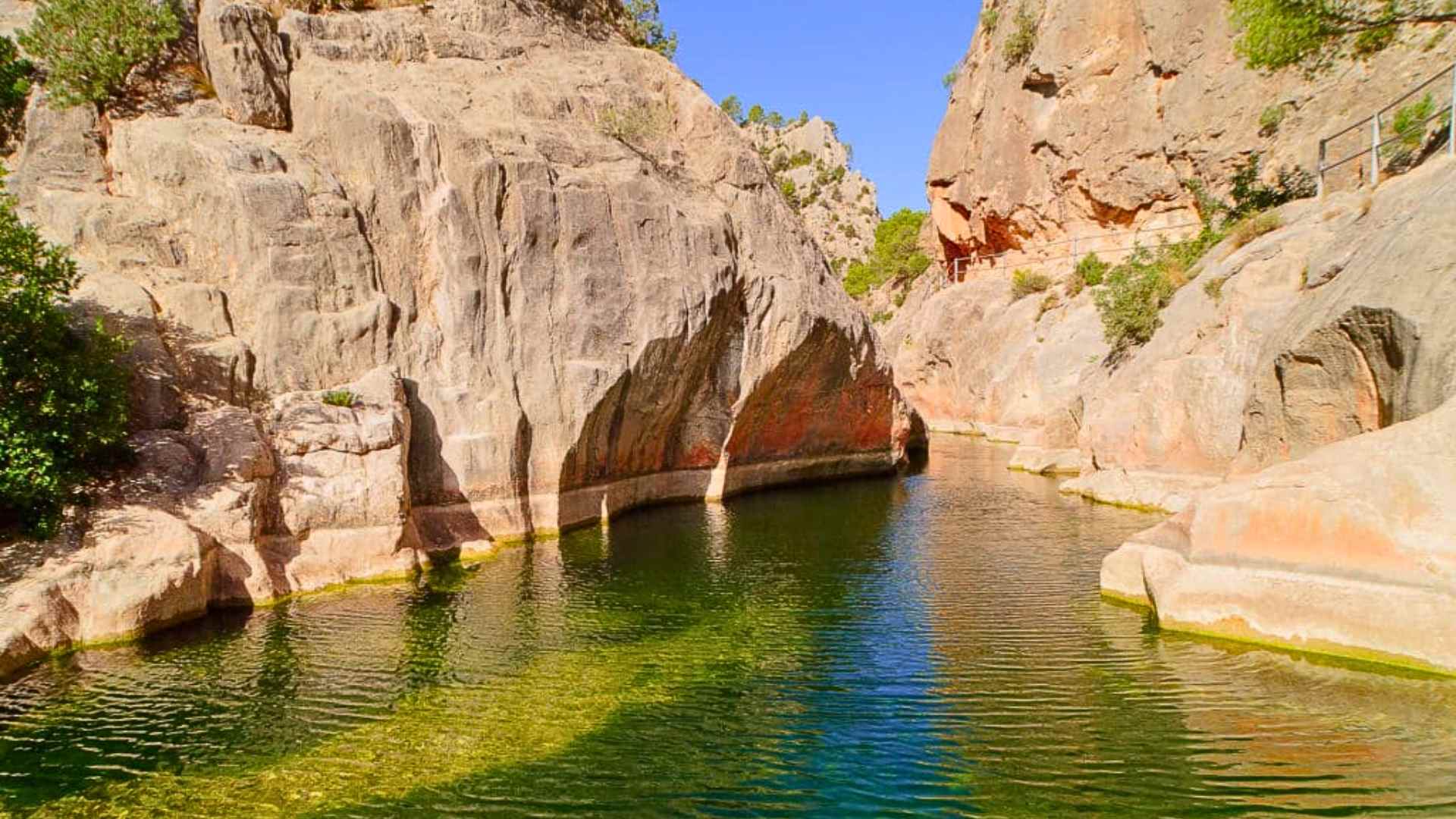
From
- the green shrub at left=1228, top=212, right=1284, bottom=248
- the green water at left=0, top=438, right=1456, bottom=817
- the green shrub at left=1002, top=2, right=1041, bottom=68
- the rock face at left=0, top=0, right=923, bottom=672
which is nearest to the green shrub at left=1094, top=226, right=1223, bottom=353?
the green shrub at left=1228, top=212, right=1284, bottom=248

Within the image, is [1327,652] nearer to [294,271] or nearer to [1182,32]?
[294,271]

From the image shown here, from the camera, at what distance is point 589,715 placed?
34.2 feet

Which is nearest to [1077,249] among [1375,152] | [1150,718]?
[1375,152]

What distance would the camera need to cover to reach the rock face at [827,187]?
89.4 m

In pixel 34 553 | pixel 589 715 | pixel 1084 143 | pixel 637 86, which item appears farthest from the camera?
pixel 1084 143

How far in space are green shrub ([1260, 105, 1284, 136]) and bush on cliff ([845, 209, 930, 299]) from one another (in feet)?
107

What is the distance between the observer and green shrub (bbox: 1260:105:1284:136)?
35.8m

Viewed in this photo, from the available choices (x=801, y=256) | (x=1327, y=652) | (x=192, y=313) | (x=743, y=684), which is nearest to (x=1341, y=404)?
(x=1327, y=652)

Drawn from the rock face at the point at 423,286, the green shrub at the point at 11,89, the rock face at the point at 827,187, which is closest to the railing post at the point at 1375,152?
the rock face at the point at 423,286

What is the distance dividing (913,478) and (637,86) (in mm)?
17997

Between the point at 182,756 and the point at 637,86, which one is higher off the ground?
the point at 637,86

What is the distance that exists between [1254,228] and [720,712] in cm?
2429

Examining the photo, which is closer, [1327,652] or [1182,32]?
[1327,652]

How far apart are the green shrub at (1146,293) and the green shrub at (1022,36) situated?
76.2 ft
